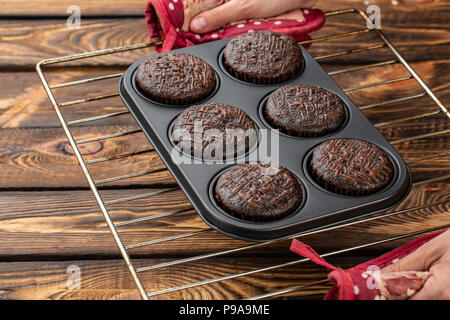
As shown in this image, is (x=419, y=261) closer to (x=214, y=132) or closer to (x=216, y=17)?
(x=214, y=132)

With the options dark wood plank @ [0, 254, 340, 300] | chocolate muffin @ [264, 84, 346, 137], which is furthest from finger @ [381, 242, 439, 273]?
chocolate muffin @ [264, 84, 346, 137]

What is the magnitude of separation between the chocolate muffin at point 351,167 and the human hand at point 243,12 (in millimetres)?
555

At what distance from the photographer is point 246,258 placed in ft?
4.62

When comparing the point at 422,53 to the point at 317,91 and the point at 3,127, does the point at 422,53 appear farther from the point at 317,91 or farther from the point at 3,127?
the point at 3,127

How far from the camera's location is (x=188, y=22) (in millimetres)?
1669

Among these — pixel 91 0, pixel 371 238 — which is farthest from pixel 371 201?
pixel 91 0

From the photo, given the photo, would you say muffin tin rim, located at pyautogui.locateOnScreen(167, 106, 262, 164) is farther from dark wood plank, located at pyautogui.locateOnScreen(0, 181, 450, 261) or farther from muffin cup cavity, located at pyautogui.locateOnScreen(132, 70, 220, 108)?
dark wood plank, located at pyautogui.locateOnScreen(0, 181, 450, 261)

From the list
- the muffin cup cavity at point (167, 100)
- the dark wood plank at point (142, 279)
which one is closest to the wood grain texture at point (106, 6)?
the muffin cup cavity at point (167, 100)

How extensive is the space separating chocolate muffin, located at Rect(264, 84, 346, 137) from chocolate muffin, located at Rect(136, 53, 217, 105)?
155 millimetres

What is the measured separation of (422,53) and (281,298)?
3.27 feet

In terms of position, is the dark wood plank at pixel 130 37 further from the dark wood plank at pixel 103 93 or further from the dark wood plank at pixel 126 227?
the dark wood plank at pixel 126 227

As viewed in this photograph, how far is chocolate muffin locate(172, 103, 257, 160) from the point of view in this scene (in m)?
1.28

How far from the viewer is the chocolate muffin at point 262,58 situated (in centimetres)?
146

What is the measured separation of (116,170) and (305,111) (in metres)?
0.53
